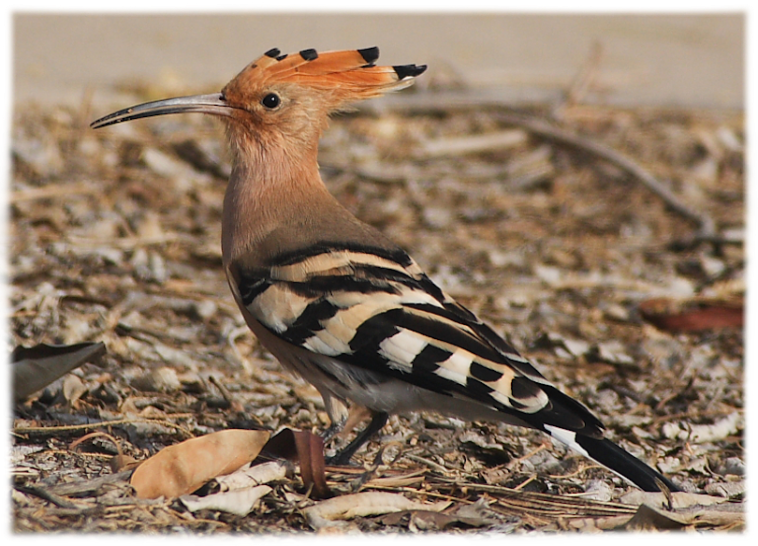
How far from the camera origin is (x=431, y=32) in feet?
8.95

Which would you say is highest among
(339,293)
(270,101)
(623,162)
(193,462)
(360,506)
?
(270,101)

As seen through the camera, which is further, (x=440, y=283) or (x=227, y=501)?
(x=440, y=283)

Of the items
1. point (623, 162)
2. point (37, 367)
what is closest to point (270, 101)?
point (37, 367)

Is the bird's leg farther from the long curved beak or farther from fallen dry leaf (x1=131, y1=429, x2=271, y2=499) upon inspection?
the long curved beak

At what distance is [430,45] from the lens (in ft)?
9.52

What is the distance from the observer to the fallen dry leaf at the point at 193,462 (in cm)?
171

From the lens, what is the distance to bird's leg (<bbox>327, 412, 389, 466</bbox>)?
196cm

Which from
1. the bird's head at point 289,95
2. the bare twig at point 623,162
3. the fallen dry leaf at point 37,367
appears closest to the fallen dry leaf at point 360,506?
the fallen dry leaf at point 37,367

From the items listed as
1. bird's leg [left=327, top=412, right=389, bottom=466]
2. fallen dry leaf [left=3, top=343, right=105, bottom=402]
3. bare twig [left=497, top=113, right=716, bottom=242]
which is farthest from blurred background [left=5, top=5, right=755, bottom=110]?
bird's leg [left=327, top=412, right=389, bottom=466]

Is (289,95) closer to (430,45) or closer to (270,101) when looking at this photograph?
(270,101)

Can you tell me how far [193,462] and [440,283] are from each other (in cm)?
142

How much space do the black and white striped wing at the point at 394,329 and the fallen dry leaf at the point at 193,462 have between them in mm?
226

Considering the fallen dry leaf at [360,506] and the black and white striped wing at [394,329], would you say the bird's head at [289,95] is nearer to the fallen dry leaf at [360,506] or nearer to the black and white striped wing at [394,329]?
the black and white striped wing at [394,329]

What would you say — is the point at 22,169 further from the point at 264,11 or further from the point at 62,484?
the point at 62,484
